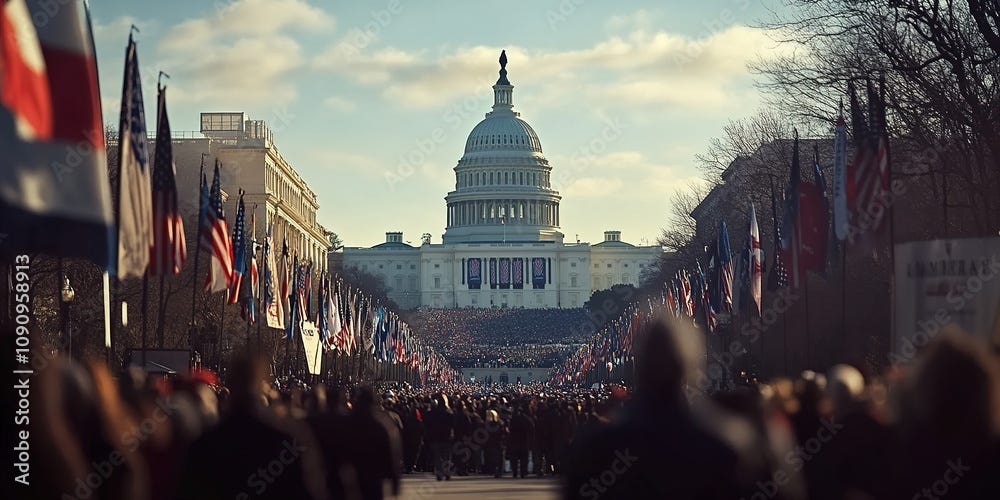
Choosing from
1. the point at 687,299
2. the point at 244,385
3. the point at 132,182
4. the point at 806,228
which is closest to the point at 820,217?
the point at 806,228

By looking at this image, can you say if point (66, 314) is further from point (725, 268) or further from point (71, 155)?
point (71, 155)

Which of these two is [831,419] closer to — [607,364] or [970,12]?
[970,12]

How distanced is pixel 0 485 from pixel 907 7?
103ft

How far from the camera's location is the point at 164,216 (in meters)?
25.6

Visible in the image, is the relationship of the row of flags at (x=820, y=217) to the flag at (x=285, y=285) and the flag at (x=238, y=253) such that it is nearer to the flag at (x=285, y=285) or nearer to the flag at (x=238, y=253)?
the flag at (x=238, y=253)

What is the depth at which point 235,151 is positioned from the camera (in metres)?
124

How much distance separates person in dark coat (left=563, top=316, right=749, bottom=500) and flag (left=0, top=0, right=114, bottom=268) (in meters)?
4.60

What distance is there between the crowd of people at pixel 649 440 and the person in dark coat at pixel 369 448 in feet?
0.04

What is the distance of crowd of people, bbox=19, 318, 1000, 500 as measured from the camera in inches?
264

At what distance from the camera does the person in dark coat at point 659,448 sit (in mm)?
6629

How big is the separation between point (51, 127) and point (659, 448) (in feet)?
21.4

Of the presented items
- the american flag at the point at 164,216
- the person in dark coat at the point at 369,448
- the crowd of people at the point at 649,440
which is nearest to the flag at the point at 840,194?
the american flag at the point at 164,216

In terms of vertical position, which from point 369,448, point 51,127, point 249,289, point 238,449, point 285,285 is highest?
point 285,285

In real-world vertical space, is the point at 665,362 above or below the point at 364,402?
above
